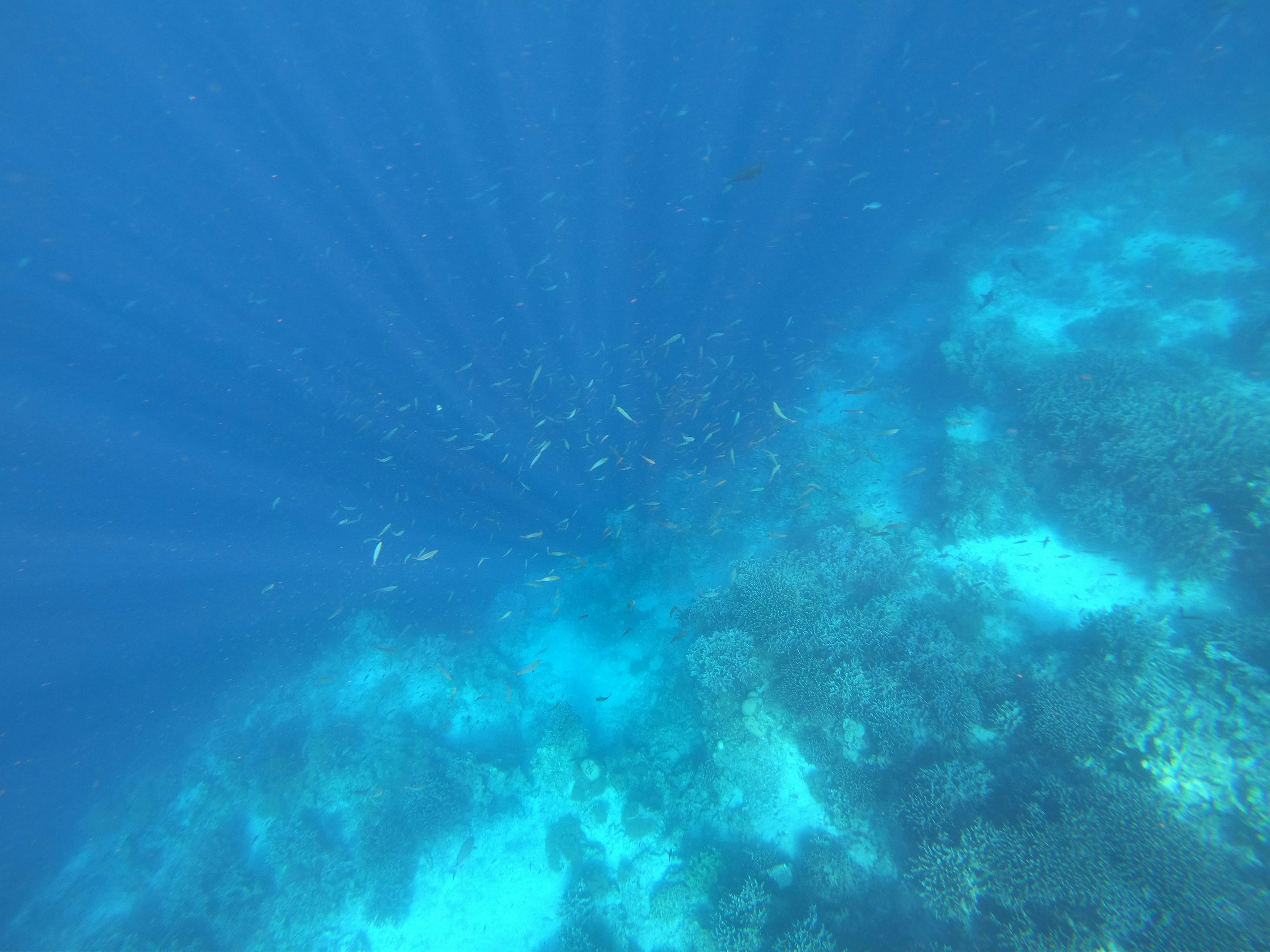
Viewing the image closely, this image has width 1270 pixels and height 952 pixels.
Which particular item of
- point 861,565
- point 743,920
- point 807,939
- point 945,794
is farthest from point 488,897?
point 861,565

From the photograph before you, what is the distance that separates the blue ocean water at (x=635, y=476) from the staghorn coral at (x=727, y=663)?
86 mm

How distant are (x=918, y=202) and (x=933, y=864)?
20.3 metres

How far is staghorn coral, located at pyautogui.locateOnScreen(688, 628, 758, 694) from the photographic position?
7.68 meters

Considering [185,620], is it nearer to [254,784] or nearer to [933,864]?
[254,784]

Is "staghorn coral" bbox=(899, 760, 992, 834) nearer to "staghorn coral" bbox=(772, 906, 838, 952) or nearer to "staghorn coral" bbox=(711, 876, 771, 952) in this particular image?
"staghorn coral" bbox=(772, 906, 838, 952)

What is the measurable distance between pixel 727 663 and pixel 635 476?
5.22 metres

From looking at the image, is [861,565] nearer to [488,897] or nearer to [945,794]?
[945,794]

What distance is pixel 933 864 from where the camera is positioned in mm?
5672

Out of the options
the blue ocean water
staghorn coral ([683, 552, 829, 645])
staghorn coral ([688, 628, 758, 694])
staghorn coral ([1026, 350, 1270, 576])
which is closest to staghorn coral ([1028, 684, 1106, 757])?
the blue ocean water

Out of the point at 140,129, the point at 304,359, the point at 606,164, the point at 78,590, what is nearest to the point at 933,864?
the point at 606,164

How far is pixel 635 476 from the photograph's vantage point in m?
11.6

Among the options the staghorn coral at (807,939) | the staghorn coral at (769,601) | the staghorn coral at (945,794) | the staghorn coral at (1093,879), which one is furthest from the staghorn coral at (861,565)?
the staghorn coral at (807,939)

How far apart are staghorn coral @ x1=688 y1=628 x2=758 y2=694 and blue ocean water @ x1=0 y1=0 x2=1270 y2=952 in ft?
0.28

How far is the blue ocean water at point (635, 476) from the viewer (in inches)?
257
